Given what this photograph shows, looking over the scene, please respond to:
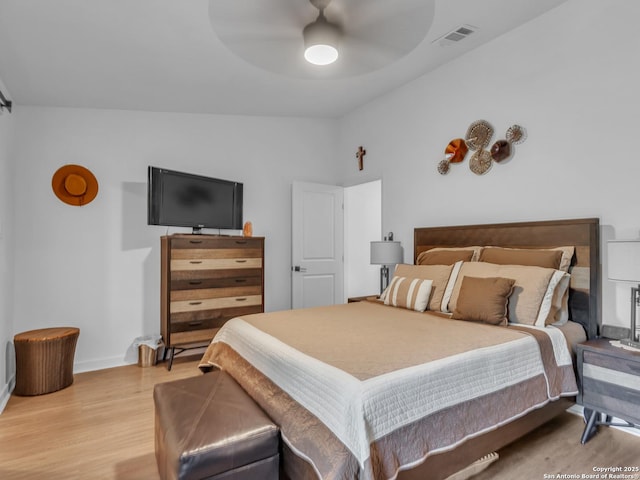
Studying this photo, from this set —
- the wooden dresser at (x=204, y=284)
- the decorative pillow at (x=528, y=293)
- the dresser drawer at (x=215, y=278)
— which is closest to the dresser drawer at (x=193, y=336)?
the wooden dresser at (x=204, y=284)

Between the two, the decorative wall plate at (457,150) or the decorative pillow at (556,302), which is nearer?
the decorative pillow at (556,302)

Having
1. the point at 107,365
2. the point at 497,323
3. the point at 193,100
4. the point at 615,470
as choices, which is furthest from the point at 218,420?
the point at 193,100

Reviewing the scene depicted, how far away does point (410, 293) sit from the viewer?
2.99m

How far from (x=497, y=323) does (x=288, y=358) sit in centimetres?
144

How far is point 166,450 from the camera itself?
1568 mm

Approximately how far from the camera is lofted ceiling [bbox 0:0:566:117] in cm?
229

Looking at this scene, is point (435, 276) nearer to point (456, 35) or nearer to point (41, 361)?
point (456, 35)

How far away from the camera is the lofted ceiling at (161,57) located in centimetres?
229

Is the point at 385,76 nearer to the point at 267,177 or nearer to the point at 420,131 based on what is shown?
the point at 420,131

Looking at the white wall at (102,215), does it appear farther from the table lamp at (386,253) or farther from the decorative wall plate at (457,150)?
the decorative wall plate at (457,150)

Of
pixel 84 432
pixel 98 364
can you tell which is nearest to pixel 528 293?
pixel 84 432

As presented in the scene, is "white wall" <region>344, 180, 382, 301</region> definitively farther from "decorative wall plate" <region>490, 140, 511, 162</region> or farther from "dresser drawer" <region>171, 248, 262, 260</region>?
"decorative wall plate" <region>490, 140, 511, 162</region>

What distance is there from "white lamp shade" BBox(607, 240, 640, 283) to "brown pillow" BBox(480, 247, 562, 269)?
38 cm

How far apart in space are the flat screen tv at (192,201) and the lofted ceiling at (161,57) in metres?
0.81
